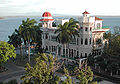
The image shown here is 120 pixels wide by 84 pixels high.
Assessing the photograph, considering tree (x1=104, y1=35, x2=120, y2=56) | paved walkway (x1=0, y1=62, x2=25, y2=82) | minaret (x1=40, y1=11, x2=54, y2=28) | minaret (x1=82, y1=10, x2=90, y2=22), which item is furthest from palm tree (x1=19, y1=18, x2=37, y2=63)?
tree (x1=104, y1=35, x2=120, y2=56)

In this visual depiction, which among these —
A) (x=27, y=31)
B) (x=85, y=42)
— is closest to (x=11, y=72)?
(x=27, y=31)

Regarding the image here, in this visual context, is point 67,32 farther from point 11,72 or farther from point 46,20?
point 11,72

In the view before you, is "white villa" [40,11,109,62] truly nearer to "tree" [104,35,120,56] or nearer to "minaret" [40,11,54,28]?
"minaret" [40,11,54,28]

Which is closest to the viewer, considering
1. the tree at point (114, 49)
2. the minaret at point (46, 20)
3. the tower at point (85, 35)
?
the tree at point (114, 49)

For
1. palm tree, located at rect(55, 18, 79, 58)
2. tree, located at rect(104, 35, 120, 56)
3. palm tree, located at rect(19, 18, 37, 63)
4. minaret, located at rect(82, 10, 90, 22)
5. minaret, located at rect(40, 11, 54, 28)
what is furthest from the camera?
minaret, located at rect(40, 11, 54, 28)

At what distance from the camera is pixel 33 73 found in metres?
22.4

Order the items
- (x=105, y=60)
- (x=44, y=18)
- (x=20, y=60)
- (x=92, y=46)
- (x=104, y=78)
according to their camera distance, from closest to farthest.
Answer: (x=104, y=78) → (x=105, y=60) → (x=92, y=46) → (x=20, y=60) → (x=44, y=18)

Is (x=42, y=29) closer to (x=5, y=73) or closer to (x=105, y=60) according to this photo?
(x=5, y=73)

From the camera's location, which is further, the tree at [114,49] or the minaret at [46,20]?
the minaret at [46,20]

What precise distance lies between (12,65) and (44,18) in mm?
19026

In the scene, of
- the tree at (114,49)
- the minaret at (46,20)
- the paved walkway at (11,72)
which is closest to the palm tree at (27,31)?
the paved walkway at (11,72)

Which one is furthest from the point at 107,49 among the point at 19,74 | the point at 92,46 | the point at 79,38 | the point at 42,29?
the point at 42,29

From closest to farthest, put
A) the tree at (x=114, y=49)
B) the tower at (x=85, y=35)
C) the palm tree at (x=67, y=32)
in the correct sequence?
the tree at (x=114, y=49) < the palm tree at (x=67, y=32) < the tower at (x=85, y=35)

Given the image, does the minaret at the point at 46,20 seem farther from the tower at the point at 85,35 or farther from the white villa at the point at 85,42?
the tower at the point at 85,35
